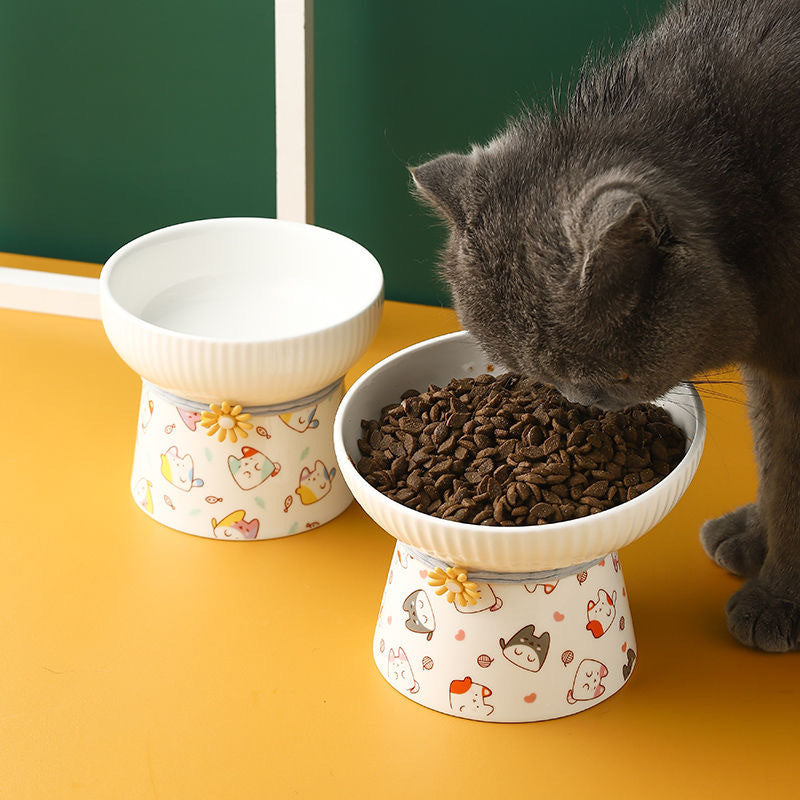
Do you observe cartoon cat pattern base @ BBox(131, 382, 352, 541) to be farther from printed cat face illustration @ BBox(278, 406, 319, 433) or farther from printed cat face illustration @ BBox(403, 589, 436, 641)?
printed cat face illustration @ BBox(403, 589, 436, 641)

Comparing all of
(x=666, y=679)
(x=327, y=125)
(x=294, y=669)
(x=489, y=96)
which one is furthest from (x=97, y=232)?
(x=666, y=679)

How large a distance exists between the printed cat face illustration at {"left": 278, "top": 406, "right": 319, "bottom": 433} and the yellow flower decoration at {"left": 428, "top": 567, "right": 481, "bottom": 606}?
0.75 ft

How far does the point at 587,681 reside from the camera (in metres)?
0.79

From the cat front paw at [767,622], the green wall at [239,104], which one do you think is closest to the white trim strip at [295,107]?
the green wall at [239,104]

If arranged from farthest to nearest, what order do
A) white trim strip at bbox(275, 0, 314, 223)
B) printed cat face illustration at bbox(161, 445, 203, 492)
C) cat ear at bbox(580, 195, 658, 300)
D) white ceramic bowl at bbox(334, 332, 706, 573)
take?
white trim strip at bbox(275, 0, 314, 223) → printed cat face illustration at bbox(161, 445, 203, 492) → white ceramic bowl at bbox(334, 332, 706, 573) → cat ear at bbox(580, 195, 658, 300)

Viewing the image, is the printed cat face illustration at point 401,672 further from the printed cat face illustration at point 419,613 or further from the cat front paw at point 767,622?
the cat front paw at point 767,622

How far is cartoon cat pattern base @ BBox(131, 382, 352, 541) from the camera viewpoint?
926mm

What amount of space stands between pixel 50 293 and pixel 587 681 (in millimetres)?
771

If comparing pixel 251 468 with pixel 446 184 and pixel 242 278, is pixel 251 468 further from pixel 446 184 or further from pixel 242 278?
pixel 446 184

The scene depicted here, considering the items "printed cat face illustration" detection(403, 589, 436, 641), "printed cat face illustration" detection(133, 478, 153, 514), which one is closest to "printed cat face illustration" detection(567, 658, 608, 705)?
"printed cat face illustration" detection(403, 589, 436, 641)

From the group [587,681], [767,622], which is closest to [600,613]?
[587,681]

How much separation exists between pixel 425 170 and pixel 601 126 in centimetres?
12

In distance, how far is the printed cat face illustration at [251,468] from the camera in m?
0.93

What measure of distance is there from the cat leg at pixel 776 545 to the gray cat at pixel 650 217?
7cm
